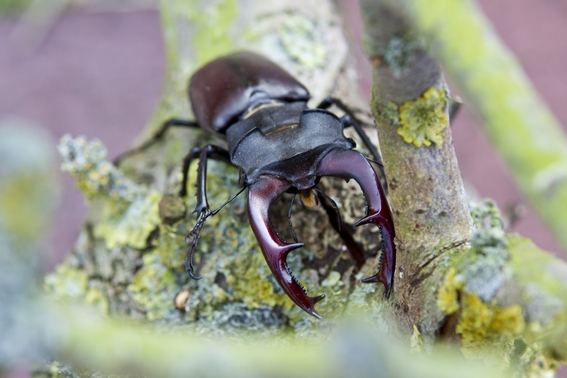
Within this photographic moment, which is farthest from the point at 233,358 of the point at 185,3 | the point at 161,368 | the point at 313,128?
the point at 185,3

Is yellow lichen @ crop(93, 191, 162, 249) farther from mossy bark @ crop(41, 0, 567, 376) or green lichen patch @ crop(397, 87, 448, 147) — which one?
green lichen patch @ crop(397, 87, 448, 147)

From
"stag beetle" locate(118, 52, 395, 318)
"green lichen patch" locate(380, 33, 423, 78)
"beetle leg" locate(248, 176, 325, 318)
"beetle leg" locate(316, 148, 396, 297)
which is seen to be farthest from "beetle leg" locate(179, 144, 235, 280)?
"green lichen patch" locate(380, 33, 423, 78)

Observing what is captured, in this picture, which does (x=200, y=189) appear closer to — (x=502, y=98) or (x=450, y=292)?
(x=450, y=292)

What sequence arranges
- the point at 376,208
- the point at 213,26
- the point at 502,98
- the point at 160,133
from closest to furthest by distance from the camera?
the point at 502,98 → the point at 376,208 → the point at 160,133 → the point at 213,26

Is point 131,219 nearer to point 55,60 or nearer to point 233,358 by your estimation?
point 233,358

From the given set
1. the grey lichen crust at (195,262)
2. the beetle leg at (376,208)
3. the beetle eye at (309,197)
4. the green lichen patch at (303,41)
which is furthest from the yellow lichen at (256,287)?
the green lichen patch at (303,41)

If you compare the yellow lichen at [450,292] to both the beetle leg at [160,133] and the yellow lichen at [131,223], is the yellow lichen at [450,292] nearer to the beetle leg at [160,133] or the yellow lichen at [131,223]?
the yellow lichen at [131,223]

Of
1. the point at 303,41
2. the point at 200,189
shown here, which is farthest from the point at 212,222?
the point at 303,41
